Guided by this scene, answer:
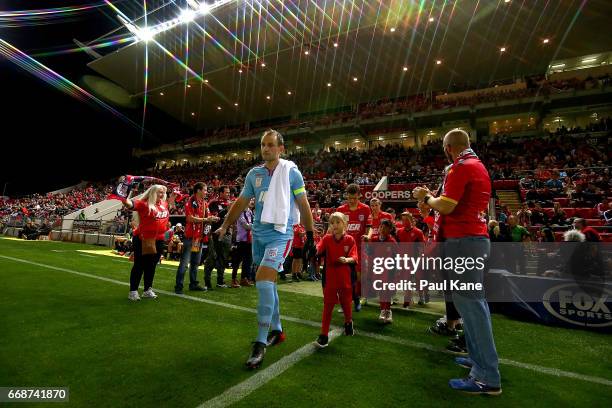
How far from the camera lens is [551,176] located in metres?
16.9

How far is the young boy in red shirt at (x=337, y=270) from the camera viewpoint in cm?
371

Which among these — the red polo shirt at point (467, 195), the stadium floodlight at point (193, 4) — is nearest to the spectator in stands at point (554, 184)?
the red polo shirt at point (467, 195)

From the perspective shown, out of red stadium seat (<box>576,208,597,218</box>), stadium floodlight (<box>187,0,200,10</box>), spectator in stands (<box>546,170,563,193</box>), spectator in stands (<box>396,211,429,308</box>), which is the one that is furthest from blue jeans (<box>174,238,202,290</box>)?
stadium floodlight (<box>187,0,200,10</box>)

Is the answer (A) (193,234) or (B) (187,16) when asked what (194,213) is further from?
(B) (187,16)

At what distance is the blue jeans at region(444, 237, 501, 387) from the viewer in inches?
93.1

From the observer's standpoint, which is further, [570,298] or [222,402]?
[570,298]

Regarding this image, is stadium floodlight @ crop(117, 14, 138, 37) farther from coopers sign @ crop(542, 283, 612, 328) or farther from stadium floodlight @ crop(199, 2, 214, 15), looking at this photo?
coopers sign @ crop(542, 283, 612, 328)

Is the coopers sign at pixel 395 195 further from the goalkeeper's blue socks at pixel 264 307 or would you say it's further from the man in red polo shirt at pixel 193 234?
the goalkeeper's blue socks at pixel 264 307

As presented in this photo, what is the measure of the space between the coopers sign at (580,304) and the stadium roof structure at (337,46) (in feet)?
77.1

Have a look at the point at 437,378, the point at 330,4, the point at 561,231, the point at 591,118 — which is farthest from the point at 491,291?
the point at 591,118

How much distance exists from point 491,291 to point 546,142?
24.7 m

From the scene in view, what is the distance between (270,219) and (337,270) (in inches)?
57.0

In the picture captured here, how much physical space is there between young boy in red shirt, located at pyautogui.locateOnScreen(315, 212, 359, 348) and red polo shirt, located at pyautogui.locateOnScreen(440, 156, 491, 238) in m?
1.55

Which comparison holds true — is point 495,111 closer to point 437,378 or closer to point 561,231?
point 561,231
